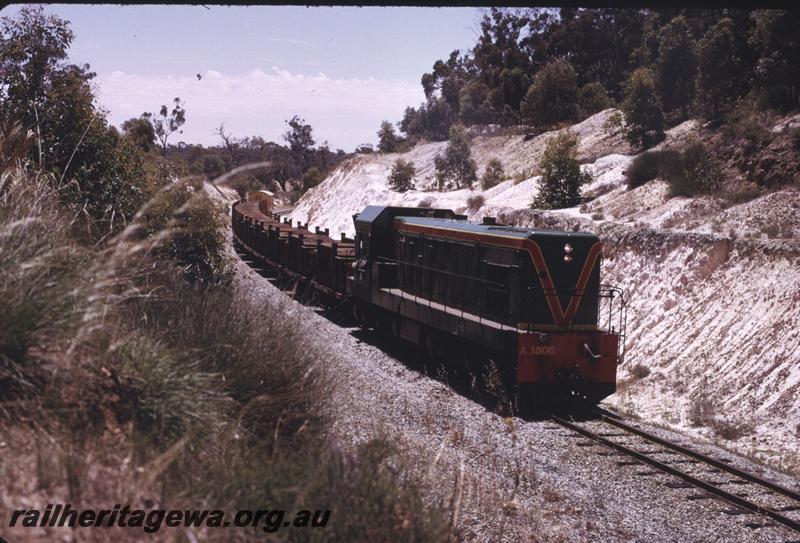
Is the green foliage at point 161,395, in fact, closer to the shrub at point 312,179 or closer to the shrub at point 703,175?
the shrub at point 703,175

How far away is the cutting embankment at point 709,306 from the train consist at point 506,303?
166cm

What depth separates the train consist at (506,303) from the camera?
13.1 meters

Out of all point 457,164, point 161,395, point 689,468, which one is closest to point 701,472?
point 689,468

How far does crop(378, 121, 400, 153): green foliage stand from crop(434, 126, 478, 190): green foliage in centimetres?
2433

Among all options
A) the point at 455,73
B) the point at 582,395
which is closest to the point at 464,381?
the point at 582,395

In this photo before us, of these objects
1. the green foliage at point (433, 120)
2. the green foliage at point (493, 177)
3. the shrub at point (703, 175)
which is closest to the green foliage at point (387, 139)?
the green foliage at point (433, 120)

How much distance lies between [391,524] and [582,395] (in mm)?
9142

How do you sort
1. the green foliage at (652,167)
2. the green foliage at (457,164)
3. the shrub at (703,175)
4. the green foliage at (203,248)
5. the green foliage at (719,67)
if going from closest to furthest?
the green foliage at (203,248), the shrub at (703,175), the green foliage at (652,167), the green foliage at (719,67), the green foliage at (457,164)

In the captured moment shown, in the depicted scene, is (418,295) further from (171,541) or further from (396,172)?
(396,172)

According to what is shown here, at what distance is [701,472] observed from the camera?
9.91 meters

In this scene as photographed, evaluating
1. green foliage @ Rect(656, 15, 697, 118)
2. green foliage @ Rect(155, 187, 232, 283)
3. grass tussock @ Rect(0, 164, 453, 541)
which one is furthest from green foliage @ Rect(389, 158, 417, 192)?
grass tussock @ Rect(0, 164, 453, 541)

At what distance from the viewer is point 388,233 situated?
62.8ft

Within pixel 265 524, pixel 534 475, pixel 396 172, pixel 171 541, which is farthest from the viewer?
pixel 396 172

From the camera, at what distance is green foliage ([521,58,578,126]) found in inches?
2147
